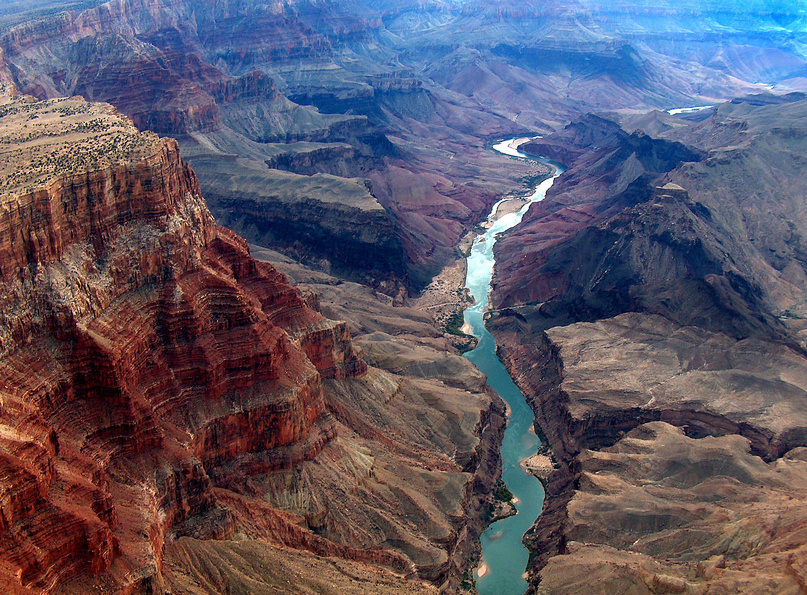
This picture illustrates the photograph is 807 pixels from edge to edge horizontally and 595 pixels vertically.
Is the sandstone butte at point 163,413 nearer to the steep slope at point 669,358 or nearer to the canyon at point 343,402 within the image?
the canyon at point 343,402

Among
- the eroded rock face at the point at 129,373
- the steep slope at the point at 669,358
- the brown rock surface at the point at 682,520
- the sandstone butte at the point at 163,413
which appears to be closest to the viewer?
the eroded rock face at the point at 129,373

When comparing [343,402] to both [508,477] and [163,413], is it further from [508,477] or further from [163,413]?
[163,413]

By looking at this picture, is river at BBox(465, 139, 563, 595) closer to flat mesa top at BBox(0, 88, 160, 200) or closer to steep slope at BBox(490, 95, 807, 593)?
steep slope at BBox(490, 95, 807, 593)

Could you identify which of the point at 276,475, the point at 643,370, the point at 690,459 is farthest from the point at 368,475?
the point at 643,370

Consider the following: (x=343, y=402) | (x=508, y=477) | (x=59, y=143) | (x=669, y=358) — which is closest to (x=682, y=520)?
(x=508, y=477)

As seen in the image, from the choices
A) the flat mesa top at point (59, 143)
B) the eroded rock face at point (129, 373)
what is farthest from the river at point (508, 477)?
the flat mesa top at point (59, 143)

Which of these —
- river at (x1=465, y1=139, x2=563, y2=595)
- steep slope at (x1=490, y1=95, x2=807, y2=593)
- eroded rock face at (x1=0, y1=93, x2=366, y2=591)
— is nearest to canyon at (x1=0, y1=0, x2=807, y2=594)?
eroded rock face at (x1=0, y1=93, x2=366, y2=591)

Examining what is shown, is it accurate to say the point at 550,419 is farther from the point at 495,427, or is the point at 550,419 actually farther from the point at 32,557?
the point at 32,557
